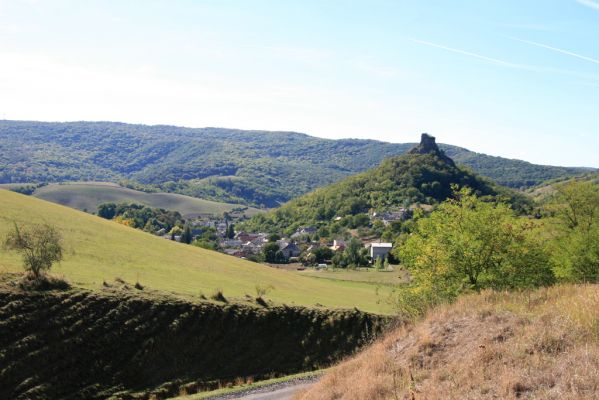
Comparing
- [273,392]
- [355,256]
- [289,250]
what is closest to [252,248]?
[289,250]

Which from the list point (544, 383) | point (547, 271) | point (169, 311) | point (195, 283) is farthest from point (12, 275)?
point (547, 271)

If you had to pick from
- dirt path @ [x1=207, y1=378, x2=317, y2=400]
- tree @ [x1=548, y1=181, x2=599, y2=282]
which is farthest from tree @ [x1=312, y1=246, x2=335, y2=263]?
dirt path @ [x1=207, y1=378, x2=317, y2=400]

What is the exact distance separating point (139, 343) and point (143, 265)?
2212 cm

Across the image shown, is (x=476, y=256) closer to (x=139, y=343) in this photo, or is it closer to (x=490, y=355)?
(x=490, y=355)

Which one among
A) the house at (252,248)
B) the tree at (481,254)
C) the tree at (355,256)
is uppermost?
the tree at (481,254)

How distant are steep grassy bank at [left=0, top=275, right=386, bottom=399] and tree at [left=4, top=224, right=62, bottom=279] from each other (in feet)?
4.81

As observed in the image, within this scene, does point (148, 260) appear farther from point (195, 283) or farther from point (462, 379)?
point (462, 379)

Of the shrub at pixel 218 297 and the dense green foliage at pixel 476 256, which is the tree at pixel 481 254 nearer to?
the dense green foliage at pixel 476 256

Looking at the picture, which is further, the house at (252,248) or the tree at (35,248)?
the house at (252,248)

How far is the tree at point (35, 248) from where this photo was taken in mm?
31688

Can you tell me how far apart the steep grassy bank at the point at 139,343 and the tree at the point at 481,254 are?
18.1 ft

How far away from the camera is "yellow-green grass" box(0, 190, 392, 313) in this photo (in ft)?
138

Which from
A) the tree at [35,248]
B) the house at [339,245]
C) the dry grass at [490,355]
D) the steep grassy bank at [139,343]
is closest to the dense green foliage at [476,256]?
the steep grassy bank at [139,343]

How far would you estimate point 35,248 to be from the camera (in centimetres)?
3222
